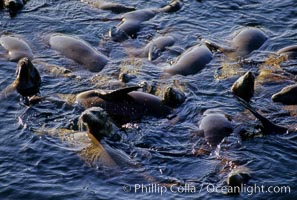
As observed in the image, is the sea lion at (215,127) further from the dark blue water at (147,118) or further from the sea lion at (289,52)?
the sea lion at (289,52)

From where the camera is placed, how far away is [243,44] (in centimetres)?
1093

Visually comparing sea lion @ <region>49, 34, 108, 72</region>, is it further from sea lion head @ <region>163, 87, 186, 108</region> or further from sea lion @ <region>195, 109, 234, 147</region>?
sea lion @ <region>195, 109, 234, 147</region>

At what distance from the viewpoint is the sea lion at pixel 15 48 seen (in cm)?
1061

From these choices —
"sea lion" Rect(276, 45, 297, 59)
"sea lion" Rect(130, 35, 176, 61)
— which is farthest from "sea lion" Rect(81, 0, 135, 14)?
"sea lion" Rect(276, 45, 297, 59)

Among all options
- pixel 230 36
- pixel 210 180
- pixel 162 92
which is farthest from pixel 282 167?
pixel 230 36

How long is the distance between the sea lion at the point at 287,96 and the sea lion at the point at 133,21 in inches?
126

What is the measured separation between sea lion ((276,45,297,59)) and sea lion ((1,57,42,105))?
13.5 ft

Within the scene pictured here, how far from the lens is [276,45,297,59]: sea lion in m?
10.6

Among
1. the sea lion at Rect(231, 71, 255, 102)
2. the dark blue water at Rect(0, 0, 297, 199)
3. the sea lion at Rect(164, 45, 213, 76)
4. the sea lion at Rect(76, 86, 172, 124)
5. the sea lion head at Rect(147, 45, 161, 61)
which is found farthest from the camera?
the sea lion head at Rect(147, 45, 161, 61)

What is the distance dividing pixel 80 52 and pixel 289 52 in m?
3.49

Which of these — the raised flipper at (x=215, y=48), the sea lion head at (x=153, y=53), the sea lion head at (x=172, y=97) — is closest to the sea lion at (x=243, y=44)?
the raised flipper at (x=215, y=48)

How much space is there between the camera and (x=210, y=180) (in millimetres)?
7738

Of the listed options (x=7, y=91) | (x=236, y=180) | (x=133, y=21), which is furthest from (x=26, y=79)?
(x=236, y=180)

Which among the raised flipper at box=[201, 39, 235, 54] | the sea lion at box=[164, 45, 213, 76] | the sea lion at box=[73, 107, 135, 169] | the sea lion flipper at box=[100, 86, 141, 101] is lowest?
the sea lion at box=[73, 107, 135, 169]
